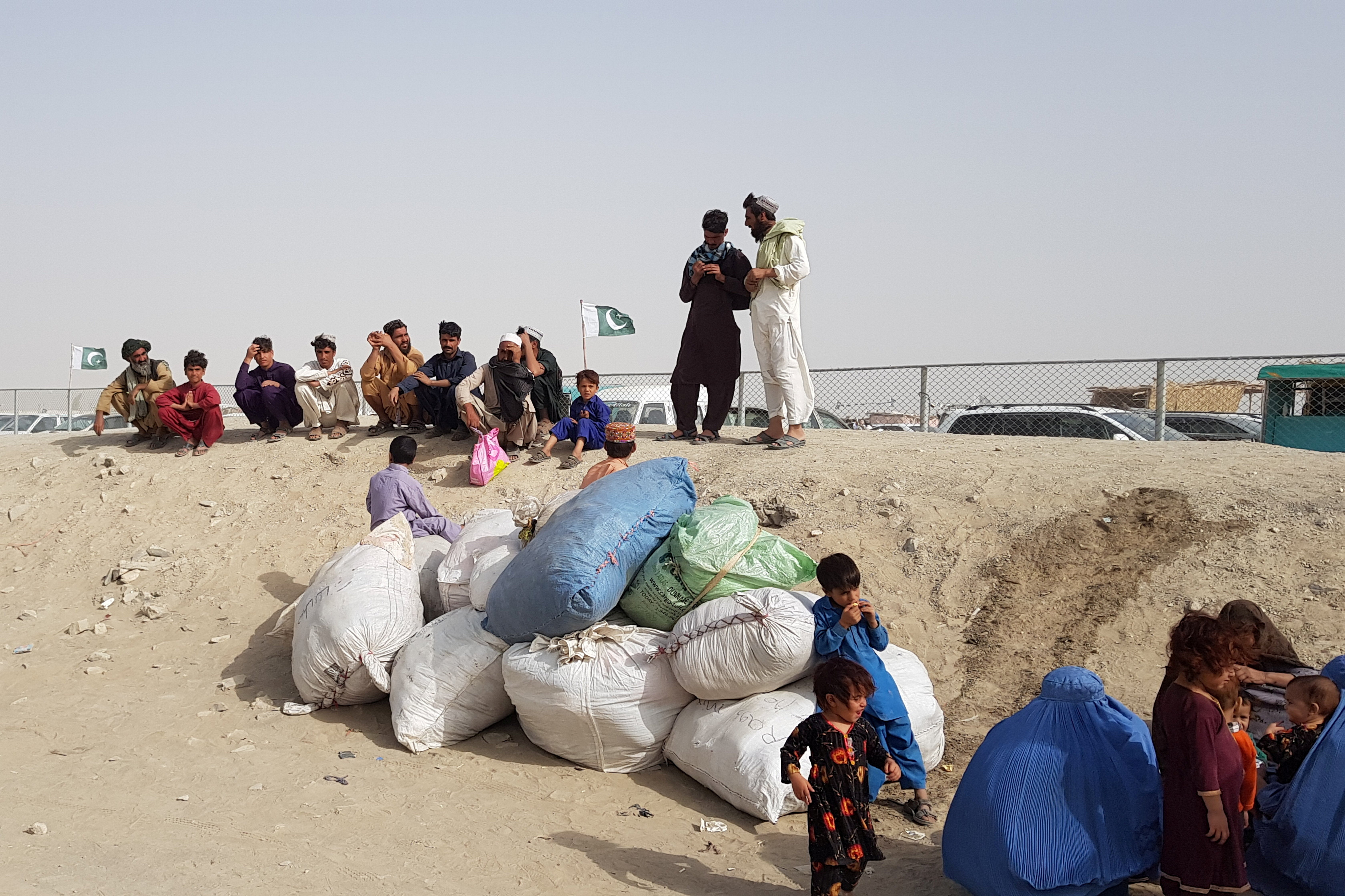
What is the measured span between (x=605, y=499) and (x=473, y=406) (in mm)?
3449

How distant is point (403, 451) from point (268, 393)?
10.9 ft

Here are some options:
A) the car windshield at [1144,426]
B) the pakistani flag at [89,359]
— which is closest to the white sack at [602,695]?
the car windshield at [1144,426]

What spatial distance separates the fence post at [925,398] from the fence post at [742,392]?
71.4 inches

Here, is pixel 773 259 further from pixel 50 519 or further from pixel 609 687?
pixel 50 519

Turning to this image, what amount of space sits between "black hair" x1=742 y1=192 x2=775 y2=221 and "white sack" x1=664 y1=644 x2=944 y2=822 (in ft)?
13.4

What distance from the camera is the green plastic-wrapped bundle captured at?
14.2 ft

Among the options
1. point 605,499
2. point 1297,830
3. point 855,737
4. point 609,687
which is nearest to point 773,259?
point 605,499

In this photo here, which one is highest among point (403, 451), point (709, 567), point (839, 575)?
point (403, 451)

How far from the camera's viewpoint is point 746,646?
12.7 feet

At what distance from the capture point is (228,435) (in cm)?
922

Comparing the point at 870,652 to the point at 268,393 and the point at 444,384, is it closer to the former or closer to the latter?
the point at 444,384

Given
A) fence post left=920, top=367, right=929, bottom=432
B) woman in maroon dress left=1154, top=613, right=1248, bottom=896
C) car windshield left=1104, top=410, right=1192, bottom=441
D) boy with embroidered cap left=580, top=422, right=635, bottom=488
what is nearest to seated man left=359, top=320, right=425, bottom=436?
boy with embroidered cap left=580, top=422, right=635, bottom=488

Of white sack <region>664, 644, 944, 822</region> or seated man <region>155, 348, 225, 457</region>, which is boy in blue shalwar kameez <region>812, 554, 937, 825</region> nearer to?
white sack <region>664, 644, 944, 822</region>

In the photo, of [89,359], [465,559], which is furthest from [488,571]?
[89,359]
